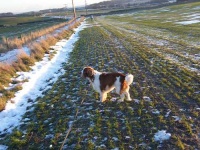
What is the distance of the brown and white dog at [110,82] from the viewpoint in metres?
7.56

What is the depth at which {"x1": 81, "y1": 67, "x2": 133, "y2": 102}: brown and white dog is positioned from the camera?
7.56 meters

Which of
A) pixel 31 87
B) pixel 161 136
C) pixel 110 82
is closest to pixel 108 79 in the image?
pixel 110 82

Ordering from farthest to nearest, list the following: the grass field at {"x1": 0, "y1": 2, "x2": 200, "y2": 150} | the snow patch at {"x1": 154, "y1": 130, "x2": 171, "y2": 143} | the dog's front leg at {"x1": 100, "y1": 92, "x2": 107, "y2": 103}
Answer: the dog's front leg at {"x1": 100, "y1": 92, "x2": 107, "y2": 103} < the grass field at {"x1": 0, "y1": 2, "x2": 200, "y2": 150} < the snow patch at {"x1": 154, "y1": 130, "x2": 171, "y2": 143}

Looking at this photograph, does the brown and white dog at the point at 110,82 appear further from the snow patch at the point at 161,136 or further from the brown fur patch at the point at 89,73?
the snow patch at the point at 161,136

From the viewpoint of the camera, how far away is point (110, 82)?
25.5 ft

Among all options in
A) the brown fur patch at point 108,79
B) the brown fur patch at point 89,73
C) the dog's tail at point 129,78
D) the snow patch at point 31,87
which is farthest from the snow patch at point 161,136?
the snow patch at point 31,87

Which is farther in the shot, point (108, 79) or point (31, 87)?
point (31, 87)

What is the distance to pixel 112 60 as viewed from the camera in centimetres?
1391

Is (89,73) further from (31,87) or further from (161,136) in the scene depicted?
(31,87)

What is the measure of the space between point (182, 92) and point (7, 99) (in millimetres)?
6461

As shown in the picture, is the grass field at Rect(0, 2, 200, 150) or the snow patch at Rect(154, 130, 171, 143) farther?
the grass field at Rect(0, 2, 200, 150)

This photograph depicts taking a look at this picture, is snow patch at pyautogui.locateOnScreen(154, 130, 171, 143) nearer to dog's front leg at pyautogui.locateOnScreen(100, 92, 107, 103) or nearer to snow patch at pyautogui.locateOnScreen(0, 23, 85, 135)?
dog's front leg at pyautogui.locateOnScreen(100, 92, 107, 103)

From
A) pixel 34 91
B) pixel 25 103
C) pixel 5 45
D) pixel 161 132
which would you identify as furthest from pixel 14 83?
pixel 5 45

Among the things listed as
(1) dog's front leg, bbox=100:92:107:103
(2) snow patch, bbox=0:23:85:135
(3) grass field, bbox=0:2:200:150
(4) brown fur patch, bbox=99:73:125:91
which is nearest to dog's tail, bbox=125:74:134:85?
(4) brown fur patch, bbox=99:73:125:91
